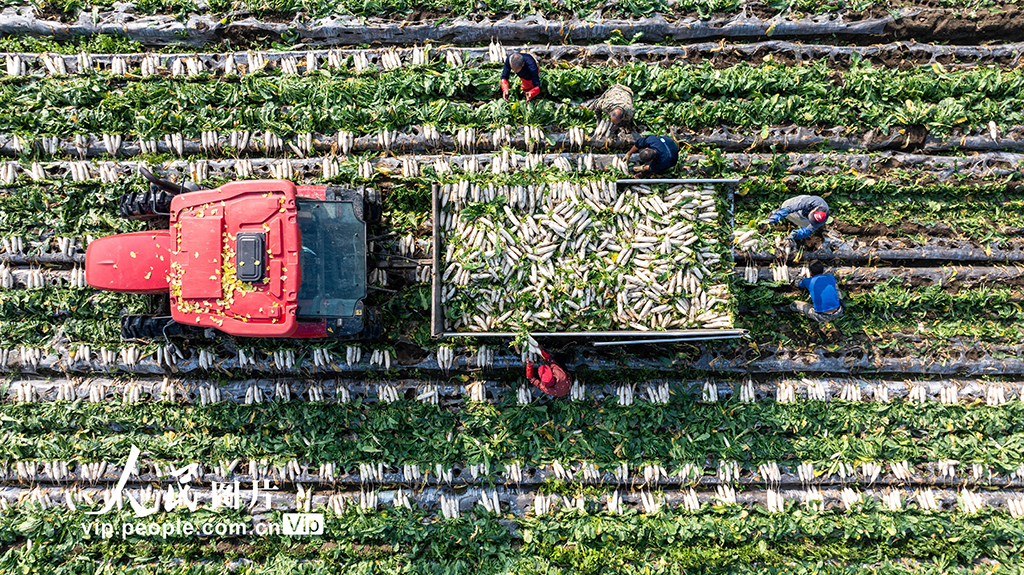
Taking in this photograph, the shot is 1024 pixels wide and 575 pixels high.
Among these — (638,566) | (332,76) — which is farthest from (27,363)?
(638,566)

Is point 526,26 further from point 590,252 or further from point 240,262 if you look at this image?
point 240,262

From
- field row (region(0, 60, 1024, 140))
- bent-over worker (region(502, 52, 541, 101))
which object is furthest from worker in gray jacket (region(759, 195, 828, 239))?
bent-over worker (region(502, 52, 541, 101))

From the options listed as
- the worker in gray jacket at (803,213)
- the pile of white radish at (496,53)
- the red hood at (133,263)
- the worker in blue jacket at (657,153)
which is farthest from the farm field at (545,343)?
the red hood at (133,263)

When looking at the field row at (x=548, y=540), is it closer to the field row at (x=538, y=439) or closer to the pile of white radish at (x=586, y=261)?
the field row at (x=538, y=439)

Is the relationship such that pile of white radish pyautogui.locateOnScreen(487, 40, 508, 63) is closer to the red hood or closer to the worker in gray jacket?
the worker in gray jacket

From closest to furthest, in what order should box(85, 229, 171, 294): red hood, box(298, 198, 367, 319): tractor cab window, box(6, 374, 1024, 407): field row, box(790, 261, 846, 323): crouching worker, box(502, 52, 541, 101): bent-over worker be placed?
box(298, 198, 367, 319): tractor cab window
box(85, 229, 171, 294): red hood
box(502, 52, 541, 101): bent-over worker
box(790, 261, 846, 323): crouching worker
box(6, 374, 1024, 407): field row

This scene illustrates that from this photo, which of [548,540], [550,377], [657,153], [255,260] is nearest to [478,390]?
[550,377]

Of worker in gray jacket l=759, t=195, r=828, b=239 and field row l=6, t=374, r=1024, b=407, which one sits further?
field row l=6, t=374, r=1024, b=407
